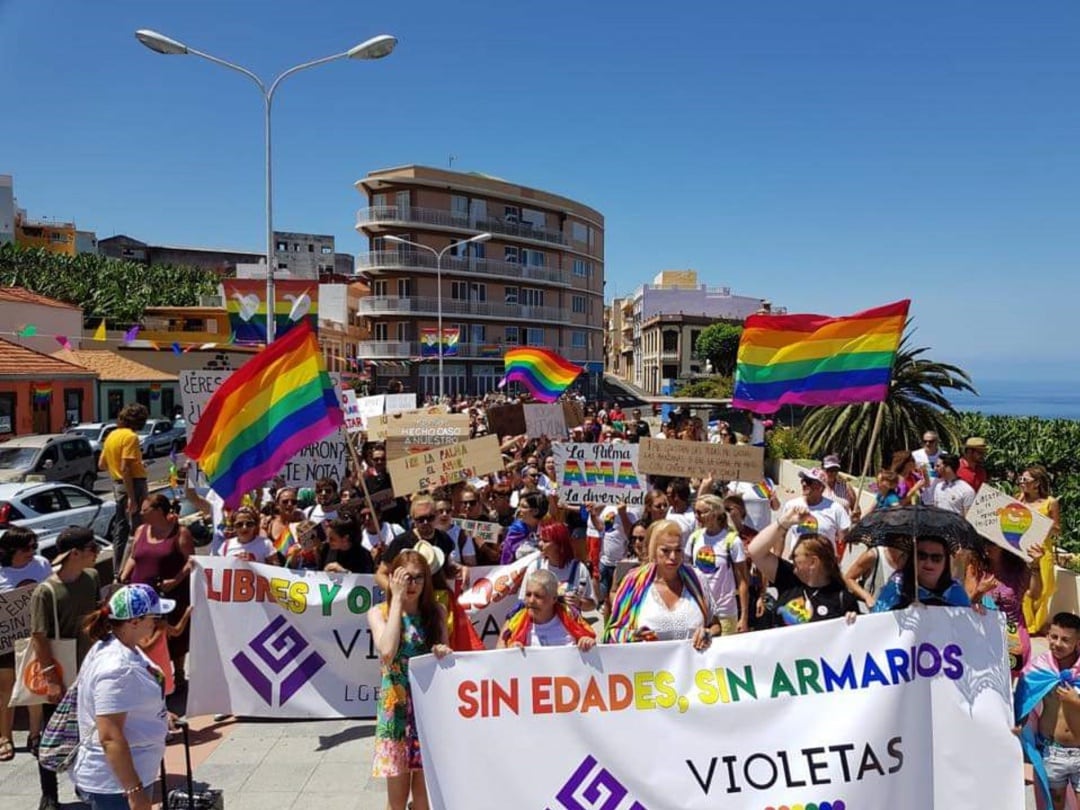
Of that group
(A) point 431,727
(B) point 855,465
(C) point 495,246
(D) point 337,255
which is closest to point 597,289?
(C) point 495,246

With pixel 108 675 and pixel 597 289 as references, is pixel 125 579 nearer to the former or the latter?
pixel 108 675

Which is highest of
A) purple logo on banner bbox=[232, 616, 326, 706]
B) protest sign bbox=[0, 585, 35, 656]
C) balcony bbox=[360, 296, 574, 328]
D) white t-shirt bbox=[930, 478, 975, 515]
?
balcony bbox=[360, 296, 574, 328]

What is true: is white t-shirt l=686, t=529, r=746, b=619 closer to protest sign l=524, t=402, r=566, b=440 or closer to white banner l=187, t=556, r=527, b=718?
white banner l=187, t=556, r=527, b=718

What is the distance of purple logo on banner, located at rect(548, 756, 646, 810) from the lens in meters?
3.92

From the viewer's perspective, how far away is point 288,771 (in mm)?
5086

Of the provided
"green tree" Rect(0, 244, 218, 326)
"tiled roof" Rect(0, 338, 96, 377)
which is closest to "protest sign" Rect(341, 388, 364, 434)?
"tiled roof" Rect(0, 338, 96, 377)

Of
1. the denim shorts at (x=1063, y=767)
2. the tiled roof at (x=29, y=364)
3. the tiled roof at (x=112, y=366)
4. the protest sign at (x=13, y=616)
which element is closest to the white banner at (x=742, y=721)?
the denim shorts at (x=1063, y=767)

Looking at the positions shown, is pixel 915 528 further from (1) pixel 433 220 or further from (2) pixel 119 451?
(1) pixel 433 220

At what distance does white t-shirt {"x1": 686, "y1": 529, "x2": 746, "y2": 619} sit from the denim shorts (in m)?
2.46

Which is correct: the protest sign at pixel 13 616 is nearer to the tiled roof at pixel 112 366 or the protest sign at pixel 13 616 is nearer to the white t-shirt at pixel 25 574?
the white t-shirt at pixel 25 574

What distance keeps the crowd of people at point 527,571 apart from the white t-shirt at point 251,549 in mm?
14

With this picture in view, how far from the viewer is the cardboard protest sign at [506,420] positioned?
16.6m

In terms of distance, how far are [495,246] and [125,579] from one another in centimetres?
6065

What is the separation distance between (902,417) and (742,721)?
16455 mm
